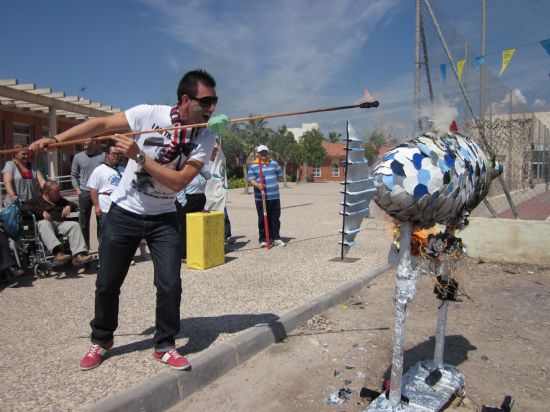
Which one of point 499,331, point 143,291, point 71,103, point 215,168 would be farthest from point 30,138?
point 499,331

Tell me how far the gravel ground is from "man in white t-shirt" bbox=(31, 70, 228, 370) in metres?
0.26

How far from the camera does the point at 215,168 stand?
9500mm

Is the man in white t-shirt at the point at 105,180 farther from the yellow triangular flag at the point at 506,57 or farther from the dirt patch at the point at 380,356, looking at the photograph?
the yellow triangular flag at the point at 506,57

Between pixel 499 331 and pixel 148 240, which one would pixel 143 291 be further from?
pixel 499 331

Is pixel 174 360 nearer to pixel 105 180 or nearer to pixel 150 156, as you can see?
pixel 150 156

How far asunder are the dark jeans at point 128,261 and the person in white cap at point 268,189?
5.24 meters

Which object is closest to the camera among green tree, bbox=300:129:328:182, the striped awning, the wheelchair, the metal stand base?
the metal stand base

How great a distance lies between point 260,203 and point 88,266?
137 inches

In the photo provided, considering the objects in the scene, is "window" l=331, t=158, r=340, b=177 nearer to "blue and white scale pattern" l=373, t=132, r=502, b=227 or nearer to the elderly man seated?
the elderly man seated

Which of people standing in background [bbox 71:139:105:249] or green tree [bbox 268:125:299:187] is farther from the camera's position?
green tree [bbox 268:125:299:187]

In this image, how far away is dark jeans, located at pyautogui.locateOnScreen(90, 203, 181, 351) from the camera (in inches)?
133

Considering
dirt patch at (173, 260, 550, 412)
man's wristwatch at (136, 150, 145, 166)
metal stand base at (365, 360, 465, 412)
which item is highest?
man's wristwatch at (136, 150, 145, 166)

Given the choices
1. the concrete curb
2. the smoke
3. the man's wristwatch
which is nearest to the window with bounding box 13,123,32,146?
the concrete curb

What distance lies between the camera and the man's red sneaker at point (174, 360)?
3275mm
